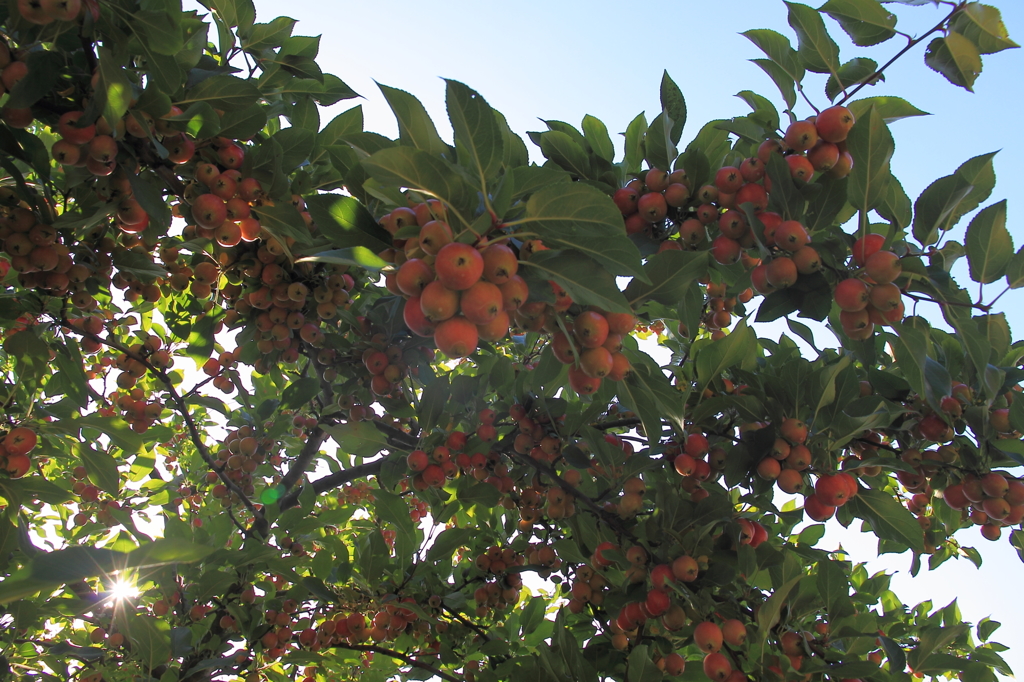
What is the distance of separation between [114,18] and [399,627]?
11.6 feet

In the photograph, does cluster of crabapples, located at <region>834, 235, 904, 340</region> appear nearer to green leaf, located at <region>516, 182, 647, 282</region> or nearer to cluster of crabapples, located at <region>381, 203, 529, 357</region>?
green leaf, located at <region>516, 182, 647, 282</region>

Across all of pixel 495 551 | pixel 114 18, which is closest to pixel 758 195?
pixel 114 18

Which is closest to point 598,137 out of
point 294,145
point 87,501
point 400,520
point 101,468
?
point 294,145

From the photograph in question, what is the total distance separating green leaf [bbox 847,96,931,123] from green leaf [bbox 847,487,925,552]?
68.3 inches

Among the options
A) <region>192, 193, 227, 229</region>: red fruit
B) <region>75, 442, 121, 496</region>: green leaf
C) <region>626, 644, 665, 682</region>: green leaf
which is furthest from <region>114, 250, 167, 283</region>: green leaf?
<region>626, 644, 665, 682</region>: green leaf

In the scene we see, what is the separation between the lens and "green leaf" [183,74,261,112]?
231cm

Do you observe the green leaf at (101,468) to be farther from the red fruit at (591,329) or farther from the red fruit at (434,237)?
the red fruit at (591,329)

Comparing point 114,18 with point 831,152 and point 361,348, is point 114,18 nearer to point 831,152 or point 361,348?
point 361,348

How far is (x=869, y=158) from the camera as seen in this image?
2.18 meters

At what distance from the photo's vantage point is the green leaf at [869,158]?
214cm

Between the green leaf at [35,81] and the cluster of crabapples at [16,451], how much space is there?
1661 millimetres

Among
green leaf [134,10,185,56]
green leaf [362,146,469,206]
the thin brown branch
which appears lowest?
the thin brown branch

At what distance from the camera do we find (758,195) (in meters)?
2.36

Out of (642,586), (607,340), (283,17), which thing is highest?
(283,17)
